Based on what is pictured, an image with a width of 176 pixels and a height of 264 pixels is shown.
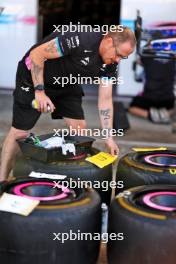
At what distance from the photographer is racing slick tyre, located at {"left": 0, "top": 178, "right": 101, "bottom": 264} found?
2.71m

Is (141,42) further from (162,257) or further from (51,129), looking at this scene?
(162,257)

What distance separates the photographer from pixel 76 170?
133 inches

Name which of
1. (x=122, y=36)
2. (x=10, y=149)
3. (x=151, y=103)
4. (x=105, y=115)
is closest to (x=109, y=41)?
(x=122, y=36)

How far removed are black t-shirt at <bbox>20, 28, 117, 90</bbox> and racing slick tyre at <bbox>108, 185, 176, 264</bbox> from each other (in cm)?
120

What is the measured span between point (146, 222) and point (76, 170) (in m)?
0.79

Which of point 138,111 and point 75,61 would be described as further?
point 138,111

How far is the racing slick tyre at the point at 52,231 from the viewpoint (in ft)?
8.91

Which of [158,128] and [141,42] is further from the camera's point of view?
[141,42]

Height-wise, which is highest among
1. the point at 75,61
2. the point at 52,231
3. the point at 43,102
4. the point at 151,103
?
the point at 75,61

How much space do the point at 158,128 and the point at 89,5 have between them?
774 centimetres

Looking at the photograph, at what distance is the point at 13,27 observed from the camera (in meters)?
9.02

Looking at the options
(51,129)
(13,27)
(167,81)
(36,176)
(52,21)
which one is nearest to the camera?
(36,176)

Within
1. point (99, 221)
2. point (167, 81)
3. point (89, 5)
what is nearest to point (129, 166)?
point (99, 221)

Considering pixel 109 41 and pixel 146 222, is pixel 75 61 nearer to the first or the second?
pixel 109 41
